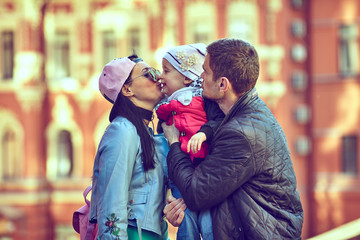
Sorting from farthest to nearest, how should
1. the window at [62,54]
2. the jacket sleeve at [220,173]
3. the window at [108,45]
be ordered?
1. the window at [62,54]
2. the window at [108,45]
3. the jacket sleeve at [220,173]

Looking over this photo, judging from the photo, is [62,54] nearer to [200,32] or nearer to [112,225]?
[200,32]

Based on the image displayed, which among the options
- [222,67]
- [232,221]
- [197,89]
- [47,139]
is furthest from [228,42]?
[47,139]

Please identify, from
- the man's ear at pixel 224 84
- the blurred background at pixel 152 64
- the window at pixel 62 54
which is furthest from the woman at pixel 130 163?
the window at pixel 62 54

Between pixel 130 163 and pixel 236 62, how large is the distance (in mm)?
812

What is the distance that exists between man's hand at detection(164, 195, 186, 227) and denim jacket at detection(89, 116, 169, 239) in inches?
4.8

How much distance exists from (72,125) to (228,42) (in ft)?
45.5

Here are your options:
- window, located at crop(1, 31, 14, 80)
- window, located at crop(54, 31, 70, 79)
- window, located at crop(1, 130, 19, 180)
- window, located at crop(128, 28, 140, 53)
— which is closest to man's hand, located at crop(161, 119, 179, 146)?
window, located at crop(128, 28, 140, 53)

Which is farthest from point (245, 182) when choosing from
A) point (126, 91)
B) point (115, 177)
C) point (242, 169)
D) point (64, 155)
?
point (64, 155)

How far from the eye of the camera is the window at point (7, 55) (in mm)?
16297

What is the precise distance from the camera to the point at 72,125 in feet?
52.7

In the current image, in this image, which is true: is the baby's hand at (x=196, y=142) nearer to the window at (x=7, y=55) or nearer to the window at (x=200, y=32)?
the window at (x=200, y=32)

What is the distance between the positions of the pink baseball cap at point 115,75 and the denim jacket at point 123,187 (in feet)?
0.58

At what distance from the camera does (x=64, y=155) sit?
16.3m

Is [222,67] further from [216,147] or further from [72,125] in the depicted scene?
[72,125]
